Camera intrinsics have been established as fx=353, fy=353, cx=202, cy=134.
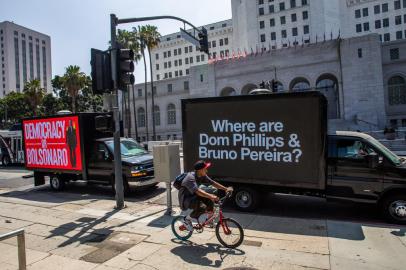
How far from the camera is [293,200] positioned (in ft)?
36.2

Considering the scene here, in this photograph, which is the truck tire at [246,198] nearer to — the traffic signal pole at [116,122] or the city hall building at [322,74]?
the traffic signal pole at [116,122]

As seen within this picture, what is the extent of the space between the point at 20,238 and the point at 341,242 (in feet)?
18.8

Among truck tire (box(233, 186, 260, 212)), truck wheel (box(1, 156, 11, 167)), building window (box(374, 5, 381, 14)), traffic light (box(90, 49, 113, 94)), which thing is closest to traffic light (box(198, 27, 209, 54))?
traffic light (box(90, 49, 113, 94))

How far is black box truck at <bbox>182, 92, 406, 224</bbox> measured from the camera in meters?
8.45

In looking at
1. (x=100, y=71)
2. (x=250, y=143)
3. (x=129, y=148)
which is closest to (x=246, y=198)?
(x=250, y=143)

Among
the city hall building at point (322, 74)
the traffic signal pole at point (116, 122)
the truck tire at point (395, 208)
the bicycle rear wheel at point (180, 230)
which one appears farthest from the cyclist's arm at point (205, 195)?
the city hall building at point (322, 74)

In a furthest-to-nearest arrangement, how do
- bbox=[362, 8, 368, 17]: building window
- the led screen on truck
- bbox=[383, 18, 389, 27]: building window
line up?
bbox=[362, 8, 368, 17]: building window
bbox=[383, 18, 389, 27]: building window
the led screen on truck

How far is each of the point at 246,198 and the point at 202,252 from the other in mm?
3340

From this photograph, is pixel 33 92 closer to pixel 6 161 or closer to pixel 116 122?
pixel 6 161

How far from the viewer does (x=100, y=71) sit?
10023 mm

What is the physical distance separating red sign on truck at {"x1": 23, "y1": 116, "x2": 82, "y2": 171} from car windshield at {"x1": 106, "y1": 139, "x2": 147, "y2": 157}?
4.24ft

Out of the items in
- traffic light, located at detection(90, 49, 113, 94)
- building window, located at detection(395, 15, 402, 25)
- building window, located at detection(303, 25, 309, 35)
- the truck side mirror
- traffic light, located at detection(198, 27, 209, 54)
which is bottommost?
the truck side mirror

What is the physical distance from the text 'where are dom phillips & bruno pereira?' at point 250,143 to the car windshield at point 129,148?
3858 mm

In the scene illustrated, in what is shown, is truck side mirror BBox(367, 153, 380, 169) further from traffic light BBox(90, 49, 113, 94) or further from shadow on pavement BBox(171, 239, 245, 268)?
traffic light BBox(90, 49, 113, 94)
